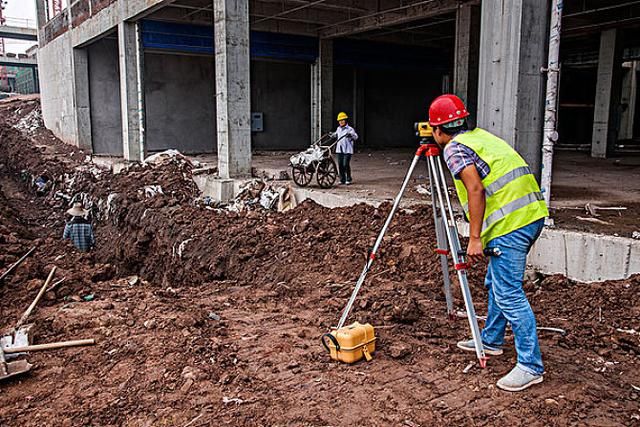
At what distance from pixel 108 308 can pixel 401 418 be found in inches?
150

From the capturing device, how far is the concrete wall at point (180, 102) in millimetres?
21203

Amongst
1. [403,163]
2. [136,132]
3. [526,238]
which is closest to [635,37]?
[403,163]

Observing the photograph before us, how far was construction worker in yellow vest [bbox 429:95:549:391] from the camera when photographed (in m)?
3.78

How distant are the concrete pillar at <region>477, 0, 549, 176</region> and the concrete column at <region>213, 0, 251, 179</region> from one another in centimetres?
626

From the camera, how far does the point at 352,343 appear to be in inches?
168

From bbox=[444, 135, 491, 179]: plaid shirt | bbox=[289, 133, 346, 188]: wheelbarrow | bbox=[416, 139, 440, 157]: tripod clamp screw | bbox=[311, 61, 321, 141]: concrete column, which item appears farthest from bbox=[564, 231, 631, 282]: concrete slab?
bbox=[311, 61, 321, 141]: concrete column

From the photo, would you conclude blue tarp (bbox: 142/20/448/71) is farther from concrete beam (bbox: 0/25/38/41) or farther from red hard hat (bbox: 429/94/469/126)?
concrete beam (bbox: 0/25/38/41)

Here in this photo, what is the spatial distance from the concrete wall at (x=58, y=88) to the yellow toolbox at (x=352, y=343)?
66.7 feet

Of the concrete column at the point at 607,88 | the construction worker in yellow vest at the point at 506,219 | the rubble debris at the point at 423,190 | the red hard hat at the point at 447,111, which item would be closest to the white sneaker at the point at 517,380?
the construction worker in yellow vest at the point at 506,219

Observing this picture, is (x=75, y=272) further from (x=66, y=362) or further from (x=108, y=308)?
(x=66, y=362)

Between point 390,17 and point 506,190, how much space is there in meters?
15.8

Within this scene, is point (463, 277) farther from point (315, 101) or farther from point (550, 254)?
point (315, 101)

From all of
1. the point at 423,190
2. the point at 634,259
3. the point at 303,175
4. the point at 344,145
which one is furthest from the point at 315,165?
the point at 634,259

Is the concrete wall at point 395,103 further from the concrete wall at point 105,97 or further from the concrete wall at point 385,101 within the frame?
the concrete wall at point 105,97
